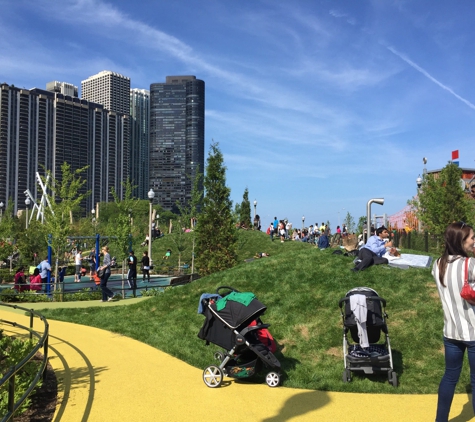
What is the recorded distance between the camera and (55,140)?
449 ft

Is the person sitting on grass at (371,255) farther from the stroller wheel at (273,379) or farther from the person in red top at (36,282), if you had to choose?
the person in red top at (36,282)

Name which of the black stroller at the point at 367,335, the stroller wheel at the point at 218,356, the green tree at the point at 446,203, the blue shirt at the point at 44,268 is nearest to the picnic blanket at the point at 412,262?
the black stroller at the point at 367,335

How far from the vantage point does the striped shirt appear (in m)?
4.43

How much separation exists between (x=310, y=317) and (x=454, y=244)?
558cm

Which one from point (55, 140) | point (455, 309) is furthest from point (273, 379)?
point (55, 140)

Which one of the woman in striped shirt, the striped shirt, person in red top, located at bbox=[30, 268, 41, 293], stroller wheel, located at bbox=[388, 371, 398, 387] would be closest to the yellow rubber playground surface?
stroller wheel, located at bbox=[388, 371, 398, 387]

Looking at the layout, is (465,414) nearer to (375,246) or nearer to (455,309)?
(455,309)

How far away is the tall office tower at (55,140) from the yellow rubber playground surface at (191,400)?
118m

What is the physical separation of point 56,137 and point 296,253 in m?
136

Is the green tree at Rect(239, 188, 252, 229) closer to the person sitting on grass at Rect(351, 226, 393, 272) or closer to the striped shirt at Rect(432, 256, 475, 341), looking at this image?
the person sitting on grass at Rect(351, 226, 393, 272)

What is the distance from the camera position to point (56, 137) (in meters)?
137

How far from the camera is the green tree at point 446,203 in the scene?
25.5 meters

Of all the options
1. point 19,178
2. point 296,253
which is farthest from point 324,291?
point 19,178

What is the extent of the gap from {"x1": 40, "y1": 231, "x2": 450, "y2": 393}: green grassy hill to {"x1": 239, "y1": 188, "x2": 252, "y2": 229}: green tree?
29.8 m
